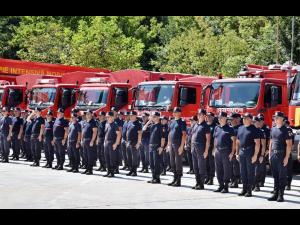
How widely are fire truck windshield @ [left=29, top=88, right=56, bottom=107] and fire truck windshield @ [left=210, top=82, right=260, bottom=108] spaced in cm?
789

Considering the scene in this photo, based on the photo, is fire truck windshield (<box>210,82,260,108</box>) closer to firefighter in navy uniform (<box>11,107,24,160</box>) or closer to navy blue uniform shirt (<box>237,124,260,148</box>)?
navy blue uniform shirt (<box>237,124,260,148</box>)

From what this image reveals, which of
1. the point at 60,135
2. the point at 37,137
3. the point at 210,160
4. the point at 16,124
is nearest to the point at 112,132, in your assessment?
A: the point at 60,135

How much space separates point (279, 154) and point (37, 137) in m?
9.31

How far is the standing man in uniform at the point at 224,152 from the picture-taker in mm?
11938

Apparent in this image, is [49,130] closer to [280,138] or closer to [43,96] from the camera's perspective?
[43,96]

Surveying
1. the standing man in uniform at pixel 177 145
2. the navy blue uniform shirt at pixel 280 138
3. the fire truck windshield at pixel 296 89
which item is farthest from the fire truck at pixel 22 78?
the navy blue uniform shirt at pixel 280 138

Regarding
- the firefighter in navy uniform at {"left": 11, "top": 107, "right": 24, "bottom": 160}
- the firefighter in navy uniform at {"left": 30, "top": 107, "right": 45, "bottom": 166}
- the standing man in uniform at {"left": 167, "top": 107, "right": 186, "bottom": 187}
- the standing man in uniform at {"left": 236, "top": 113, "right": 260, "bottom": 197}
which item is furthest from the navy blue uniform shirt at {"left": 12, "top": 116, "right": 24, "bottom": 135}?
the standing man in uniform at {"left": 236, "top": 113, "right": 260, "bottom": 197}

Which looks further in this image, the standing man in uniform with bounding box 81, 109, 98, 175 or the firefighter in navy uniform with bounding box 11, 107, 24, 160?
the firefighter in navy uniform with bounding box 11, 107, 24, 160

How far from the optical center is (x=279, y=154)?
1091 cm

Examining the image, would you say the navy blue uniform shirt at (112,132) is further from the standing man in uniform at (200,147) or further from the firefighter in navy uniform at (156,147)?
the standing man in uniform at (200,147)

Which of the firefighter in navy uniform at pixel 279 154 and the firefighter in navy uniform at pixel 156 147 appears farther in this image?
the firefighter in navy uniform at pixel 156 147

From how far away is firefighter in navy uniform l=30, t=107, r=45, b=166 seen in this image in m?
18.2

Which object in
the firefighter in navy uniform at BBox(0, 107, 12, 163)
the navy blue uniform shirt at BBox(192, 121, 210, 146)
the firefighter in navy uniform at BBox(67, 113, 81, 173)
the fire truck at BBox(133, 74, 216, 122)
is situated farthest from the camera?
the firefighter in navy uniform at BBox(0, 107, 12, 163)
